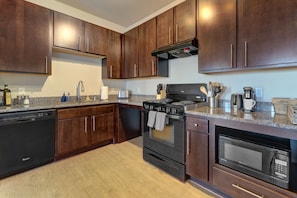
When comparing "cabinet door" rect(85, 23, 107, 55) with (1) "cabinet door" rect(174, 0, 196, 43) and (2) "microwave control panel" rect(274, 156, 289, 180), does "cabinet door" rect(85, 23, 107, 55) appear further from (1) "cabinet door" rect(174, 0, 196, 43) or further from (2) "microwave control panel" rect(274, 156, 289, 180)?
(2) "microwave control panel" rect(274, 156, 289, 180)

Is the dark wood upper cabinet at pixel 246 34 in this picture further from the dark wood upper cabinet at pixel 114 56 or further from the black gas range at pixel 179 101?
the dark wood upper cabinet at pixel 114 56

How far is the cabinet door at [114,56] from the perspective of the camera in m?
3.37

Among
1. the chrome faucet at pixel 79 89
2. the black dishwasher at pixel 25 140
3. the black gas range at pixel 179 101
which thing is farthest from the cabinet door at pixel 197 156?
the chrome faucet at pixel 79 89

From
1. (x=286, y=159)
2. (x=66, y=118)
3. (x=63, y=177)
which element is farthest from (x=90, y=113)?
(x=286, y=159)

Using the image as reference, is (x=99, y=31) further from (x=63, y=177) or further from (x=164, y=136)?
(x=63, y=177)

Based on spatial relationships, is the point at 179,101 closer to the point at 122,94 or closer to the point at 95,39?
the point at 122,94

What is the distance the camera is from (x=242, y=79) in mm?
2033

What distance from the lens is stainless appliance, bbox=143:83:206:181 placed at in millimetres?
1945

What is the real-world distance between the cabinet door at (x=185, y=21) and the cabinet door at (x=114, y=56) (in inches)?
61.9

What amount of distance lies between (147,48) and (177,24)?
751 mm

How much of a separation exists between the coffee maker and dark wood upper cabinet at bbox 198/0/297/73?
0.29m

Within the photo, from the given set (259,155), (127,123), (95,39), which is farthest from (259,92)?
(95,39)

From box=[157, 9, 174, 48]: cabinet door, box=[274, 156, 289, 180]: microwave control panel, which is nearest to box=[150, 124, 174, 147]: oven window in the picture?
box=[274, 156, 289, 180]: microwave control panel

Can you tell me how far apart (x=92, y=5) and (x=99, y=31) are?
463 millimetres
